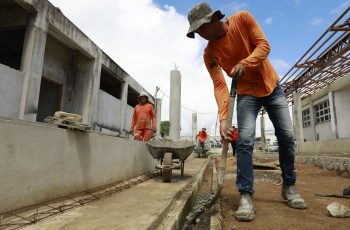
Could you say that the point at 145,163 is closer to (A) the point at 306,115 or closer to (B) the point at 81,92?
(B) the point at 81,92

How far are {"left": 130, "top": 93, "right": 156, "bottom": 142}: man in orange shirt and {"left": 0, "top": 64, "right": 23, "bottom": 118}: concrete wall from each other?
256cm

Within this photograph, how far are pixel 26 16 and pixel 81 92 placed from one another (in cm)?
322

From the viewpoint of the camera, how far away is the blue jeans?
250 cm

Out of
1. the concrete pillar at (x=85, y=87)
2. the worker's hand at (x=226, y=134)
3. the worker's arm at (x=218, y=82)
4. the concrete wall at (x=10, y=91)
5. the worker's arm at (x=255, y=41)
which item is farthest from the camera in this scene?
the concrete pillar at (x=85, y=87)

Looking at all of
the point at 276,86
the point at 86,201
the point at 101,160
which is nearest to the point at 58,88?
the point at 101,160

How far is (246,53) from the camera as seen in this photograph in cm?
265

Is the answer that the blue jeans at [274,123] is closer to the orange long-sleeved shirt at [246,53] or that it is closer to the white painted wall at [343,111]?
the orange long-sleeved shirt at [246,53]

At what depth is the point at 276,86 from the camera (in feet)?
9.01

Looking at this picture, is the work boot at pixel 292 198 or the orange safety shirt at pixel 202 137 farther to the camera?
the orange safety shirt at pixel 202 137

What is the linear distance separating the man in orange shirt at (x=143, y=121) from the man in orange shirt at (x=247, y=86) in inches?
154

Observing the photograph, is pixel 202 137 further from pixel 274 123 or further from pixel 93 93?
pixel 274 123

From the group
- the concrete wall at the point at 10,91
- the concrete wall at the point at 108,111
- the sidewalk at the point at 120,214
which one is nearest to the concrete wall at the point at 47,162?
the sidewalk at the point at 120,214

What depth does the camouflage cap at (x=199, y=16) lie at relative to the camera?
2.49m

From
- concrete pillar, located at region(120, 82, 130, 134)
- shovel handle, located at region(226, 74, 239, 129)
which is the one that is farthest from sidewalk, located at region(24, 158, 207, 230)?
concrete pillar, located at region(120, 82, 130, 134)
